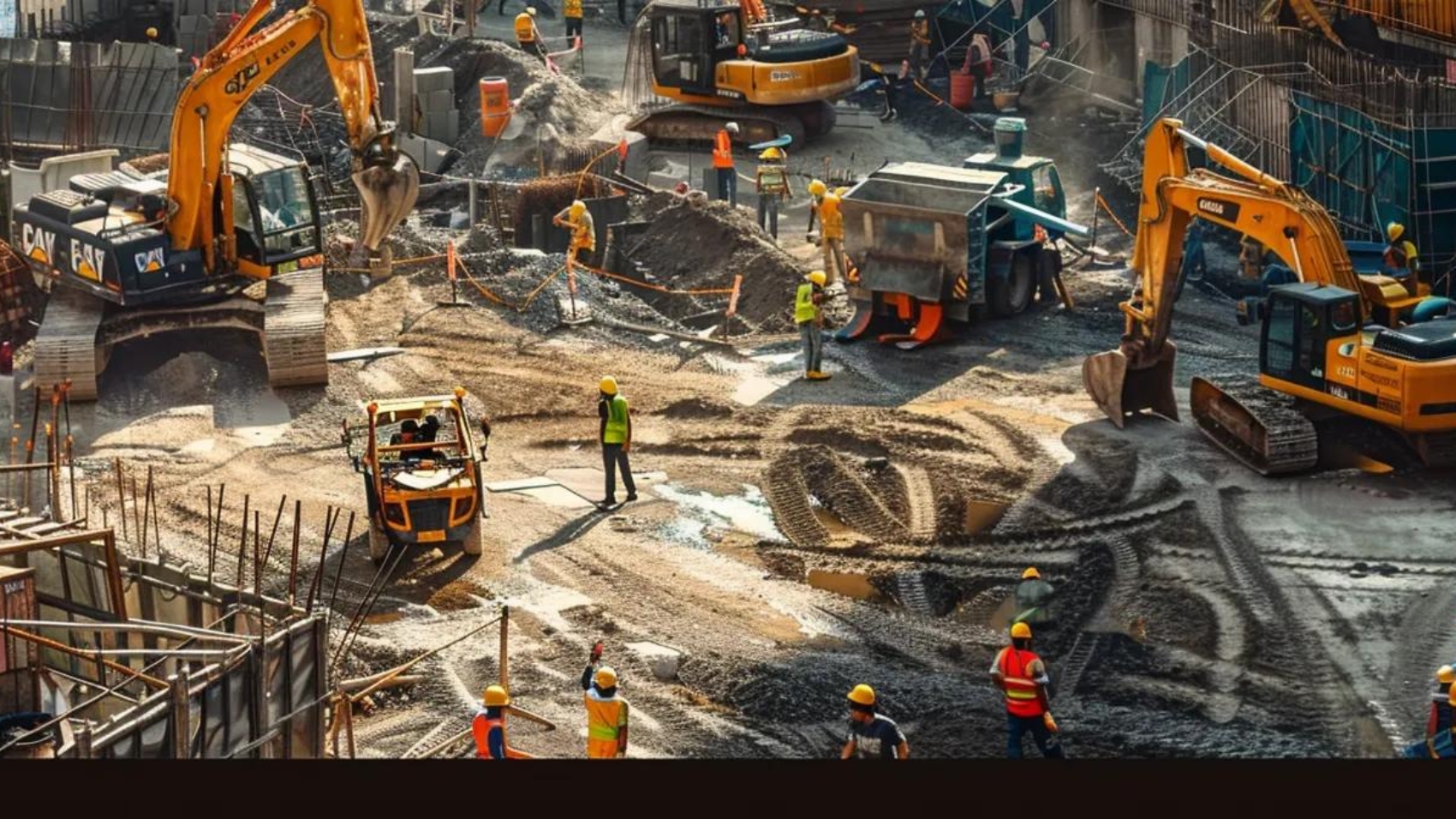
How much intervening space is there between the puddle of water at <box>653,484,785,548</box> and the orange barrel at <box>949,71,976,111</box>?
1981 cm

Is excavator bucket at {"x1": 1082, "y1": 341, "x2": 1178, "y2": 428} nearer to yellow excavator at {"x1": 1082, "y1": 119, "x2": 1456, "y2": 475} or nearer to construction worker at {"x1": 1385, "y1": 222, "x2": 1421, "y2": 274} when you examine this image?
yellow excavator at {"x1": 1082, "y1": 119, "x2": 1456, "y2": 475}

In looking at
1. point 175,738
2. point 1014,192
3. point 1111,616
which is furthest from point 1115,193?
point 175,738

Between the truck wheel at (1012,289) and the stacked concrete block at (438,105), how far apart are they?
15.2m

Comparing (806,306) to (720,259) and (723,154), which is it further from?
(723,154)

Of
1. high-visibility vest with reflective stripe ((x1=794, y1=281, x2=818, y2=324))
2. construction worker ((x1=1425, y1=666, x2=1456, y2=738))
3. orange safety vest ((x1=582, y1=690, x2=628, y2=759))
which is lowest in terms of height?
orange safety vest ((x1=582, y1=690, x2=628, y2=759))

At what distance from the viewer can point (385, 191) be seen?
78.2 feet

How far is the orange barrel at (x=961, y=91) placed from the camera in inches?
1499

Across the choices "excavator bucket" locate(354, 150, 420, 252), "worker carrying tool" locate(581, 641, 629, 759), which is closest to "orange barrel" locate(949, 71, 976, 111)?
A: "excavator bucket" locate(354, 150, 420, 252)

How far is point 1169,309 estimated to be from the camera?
21453 mm

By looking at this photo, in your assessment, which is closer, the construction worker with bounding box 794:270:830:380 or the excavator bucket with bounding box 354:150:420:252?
the construction worker with bounding box 794:270:830:380

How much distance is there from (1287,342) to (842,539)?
15.9 feet

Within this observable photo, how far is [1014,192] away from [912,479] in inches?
274

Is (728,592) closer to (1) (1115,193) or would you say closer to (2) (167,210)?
(2) (167,210)

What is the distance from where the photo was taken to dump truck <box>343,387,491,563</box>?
1700 cm
